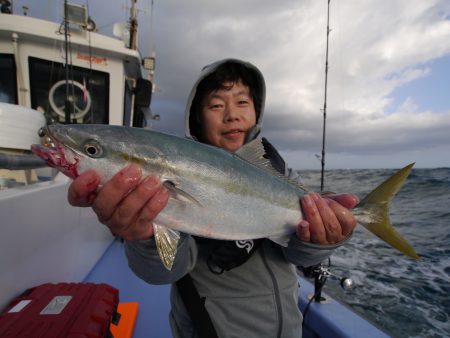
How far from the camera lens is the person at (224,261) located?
156 centimetres

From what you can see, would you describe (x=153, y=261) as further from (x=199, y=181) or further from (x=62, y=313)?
(x=62, y=313)

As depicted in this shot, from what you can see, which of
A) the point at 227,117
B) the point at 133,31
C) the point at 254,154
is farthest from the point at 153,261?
the point at 133,31

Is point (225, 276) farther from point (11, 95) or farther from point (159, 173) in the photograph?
point (11, 95)

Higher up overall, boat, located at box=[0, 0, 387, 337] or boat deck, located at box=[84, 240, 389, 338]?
boat, located at box=[0, 0, 387, 337]

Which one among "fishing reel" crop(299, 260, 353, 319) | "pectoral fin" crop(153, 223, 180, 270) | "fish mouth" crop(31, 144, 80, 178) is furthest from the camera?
"fishing reel" crop(299, 260, 353, 319)

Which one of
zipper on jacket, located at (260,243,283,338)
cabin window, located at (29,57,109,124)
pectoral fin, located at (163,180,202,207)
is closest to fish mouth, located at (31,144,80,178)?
pectoral fin, located at (163,180,202,207)

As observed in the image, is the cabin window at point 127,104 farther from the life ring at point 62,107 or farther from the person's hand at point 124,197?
the person's hand at point 124,197

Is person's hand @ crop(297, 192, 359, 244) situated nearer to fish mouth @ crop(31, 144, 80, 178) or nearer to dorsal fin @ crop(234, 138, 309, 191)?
dorsal fin @ crop(234, 138, 309, 191)

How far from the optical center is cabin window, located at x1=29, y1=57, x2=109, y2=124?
6.06 meters

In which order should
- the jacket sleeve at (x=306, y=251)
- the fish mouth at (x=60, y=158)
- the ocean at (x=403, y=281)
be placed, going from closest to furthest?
the fish mouth at (x=60, y=158) < the jacket sleeve at (x=306, y=251) < the ocean at (x=403, y=281)

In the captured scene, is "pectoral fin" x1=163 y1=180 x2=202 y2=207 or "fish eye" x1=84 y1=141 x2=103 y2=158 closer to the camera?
"fish eye" x1=84 y1=141 x2=103 y2=158

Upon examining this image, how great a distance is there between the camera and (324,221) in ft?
6.50

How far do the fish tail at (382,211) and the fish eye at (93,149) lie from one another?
198 centimetres

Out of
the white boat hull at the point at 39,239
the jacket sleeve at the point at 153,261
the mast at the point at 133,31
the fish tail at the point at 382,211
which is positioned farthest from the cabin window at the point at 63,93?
the fish tail at the point at 382,211
